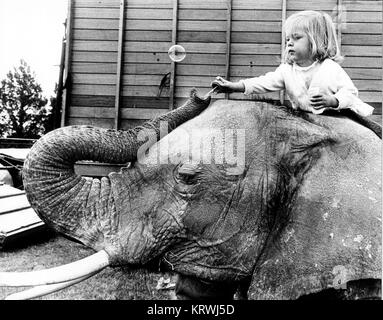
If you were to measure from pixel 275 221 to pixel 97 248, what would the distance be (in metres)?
0.42

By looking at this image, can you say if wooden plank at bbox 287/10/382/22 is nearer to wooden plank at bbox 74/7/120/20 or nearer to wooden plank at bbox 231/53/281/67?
wooden plank at bbox 231/53/281/67

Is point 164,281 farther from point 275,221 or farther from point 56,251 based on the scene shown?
point 56,251

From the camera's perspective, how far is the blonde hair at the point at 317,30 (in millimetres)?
1248

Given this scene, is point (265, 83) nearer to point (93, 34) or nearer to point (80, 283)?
point (80, 283)

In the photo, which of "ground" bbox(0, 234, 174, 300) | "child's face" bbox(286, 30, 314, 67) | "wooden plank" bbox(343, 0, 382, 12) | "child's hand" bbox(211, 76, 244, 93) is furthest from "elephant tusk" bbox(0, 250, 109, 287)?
"wooden plank" bbox(343, 0, 382, 12)

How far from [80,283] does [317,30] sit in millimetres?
1741

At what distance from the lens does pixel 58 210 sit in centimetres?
105

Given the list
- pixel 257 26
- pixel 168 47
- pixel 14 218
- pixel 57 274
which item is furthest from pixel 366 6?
pixel 14 218

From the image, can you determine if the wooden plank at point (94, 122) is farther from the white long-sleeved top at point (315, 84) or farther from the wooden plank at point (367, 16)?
the white long-sleeved top at point (315, 84)

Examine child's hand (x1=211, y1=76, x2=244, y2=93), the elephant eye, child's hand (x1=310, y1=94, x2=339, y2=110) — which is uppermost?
child's hand (x1=211, y1=76, x2=244, y2=93)

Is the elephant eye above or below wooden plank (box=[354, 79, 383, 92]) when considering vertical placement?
below

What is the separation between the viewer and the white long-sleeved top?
1230mm

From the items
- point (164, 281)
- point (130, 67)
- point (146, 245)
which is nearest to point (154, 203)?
point (146, 245)

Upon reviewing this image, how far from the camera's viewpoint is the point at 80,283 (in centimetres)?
236
